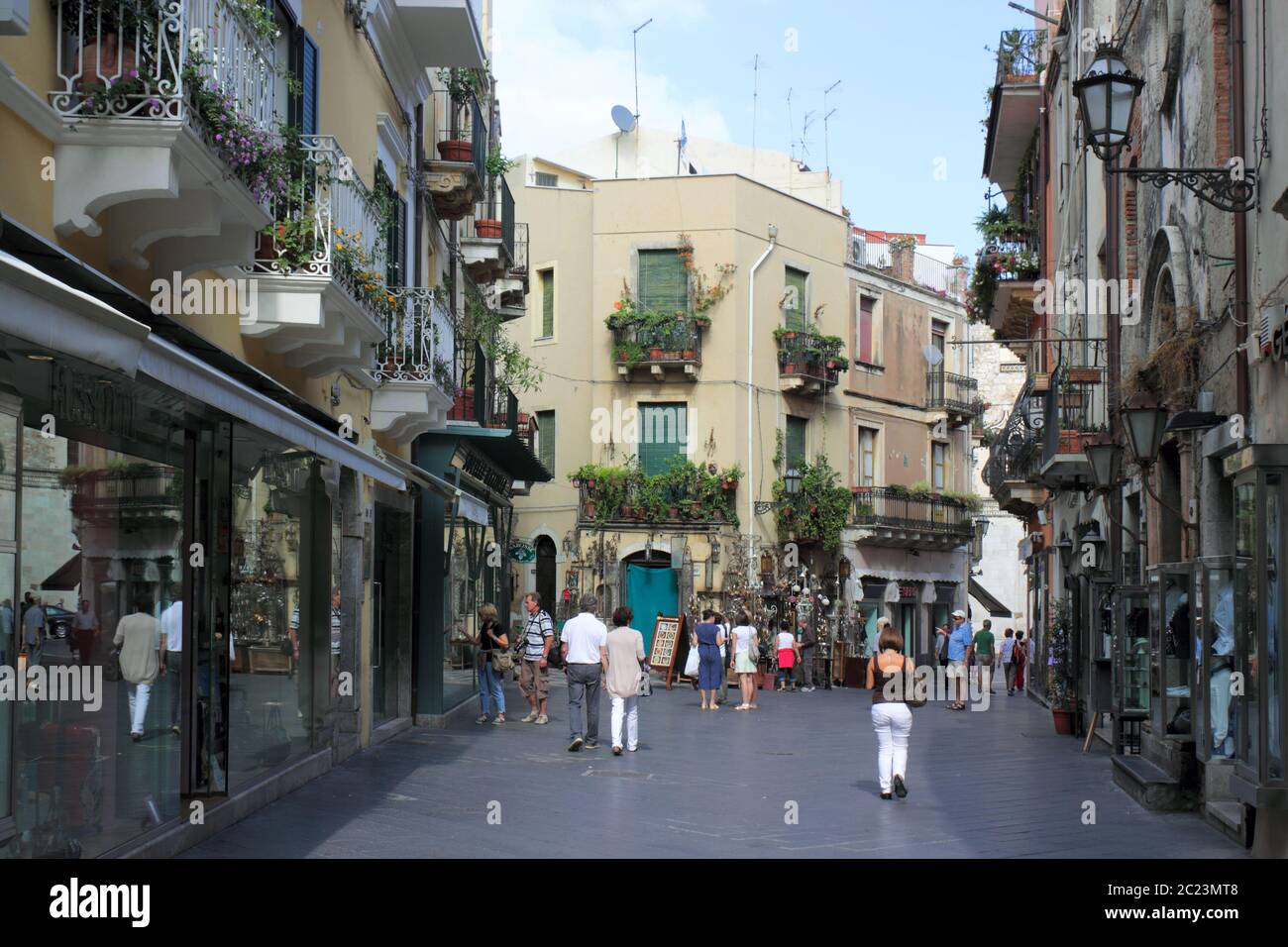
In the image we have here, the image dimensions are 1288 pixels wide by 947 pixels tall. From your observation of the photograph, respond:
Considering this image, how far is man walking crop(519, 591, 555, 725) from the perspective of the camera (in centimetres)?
2048

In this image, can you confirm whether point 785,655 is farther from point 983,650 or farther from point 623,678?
point 623,678

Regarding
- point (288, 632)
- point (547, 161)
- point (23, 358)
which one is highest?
point (547, 161)

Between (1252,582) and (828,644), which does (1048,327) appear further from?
(1252,582)

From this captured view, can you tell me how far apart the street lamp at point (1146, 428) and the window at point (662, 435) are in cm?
2613

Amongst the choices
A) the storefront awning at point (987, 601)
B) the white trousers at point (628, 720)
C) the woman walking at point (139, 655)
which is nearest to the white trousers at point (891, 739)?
the white trousers at point (628, 720)

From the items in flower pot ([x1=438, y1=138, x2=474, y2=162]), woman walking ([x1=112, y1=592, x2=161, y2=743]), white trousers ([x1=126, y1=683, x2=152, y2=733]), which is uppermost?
flower pot ([x1=438, y1=138, x2=474, y2=162])

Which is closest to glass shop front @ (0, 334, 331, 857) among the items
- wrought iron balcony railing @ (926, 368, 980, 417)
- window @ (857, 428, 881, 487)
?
window @ (857, 428, 881, 487)

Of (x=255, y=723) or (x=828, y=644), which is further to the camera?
(x=828, y=644)

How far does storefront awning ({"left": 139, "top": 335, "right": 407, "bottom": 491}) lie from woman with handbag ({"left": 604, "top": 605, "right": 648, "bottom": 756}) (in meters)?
6.00

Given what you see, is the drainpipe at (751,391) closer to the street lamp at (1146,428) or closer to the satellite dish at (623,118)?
the satellite dish at (623,118)

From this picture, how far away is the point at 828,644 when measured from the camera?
37.1 m

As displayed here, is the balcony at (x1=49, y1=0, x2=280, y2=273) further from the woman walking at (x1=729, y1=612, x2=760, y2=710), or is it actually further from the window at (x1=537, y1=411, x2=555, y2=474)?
the window at (x1=537, y1=411, x2=555, y2=474)

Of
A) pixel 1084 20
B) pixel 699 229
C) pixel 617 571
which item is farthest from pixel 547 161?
pixel 1084 20
